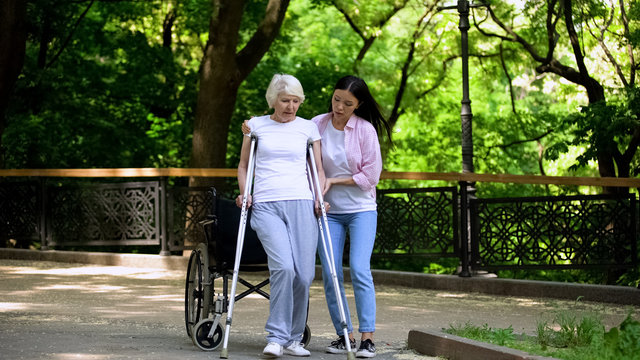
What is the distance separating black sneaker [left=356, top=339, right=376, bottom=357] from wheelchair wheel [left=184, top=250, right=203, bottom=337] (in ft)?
3.94

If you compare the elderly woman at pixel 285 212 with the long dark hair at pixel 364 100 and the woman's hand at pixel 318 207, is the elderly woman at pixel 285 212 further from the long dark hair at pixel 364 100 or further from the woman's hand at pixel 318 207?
the long dark hair at pixel 364 100

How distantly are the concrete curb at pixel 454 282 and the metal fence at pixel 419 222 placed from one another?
11.6 inches

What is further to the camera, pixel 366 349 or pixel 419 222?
pixel 419 222

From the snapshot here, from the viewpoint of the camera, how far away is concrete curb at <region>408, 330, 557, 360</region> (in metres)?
6.04

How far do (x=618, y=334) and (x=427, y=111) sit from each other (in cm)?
2322

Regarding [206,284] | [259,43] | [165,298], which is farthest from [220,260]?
[259,43]

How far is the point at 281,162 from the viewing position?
269 inches

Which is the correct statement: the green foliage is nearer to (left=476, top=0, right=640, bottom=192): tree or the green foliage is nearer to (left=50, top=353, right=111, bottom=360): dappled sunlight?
(left=476, top=0, right=640, bottom=192): tree

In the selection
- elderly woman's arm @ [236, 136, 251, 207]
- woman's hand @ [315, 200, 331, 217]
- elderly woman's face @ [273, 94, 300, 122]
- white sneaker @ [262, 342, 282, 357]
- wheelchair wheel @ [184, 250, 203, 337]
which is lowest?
white sneaker @ [262, 342, 282, 357]

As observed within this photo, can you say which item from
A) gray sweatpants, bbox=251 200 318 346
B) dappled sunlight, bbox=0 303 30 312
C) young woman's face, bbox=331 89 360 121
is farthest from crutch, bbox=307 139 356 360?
dappled sunlight, bbox=0 303 30 312

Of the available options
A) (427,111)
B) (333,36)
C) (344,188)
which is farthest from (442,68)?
(344,188)

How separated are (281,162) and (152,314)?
3057 mm

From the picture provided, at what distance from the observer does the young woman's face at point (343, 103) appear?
23.4 ft

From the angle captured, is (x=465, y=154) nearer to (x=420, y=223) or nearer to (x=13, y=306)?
(x=420, y=223)
